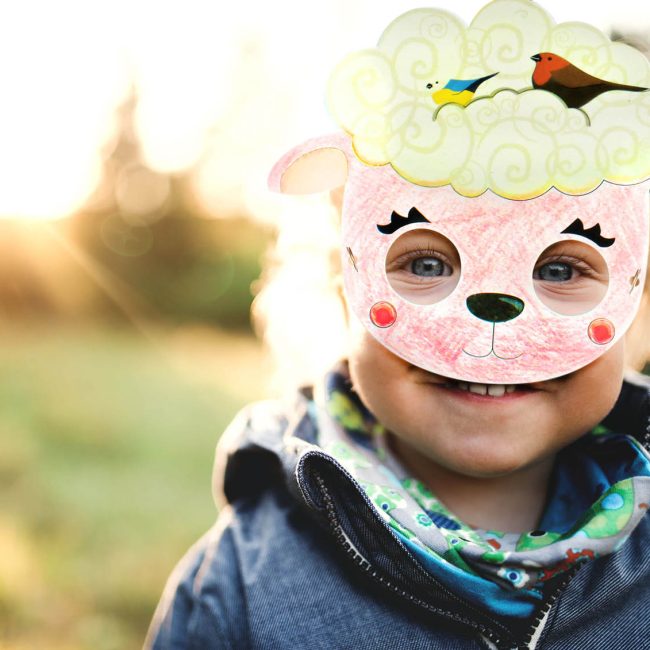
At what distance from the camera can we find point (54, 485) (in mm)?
2762

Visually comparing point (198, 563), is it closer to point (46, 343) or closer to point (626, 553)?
point (626, 553)

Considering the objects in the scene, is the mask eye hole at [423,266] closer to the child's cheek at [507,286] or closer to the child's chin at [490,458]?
the child's cheek at [507,286]

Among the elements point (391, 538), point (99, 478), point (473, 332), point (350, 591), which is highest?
point (473, 332)

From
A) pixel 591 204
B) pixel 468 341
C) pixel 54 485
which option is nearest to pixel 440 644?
pixel 468 341

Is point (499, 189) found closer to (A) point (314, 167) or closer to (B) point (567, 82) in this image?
(B) point (567, 82)

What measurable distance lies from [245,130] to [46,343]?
2254 millimetres

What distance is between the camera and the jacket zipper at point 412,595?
1.00 metres

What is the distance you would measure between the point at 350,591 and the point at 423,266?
1.46 ft

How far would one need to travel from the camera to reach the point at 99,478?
2.92 metres

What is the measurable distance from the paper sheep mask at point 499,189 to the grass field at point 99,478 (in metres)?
1.21

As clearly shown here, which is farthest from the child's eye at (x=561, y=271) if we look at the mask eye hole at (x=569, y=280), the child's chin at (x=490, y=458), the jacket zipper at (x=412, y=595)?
the jacket zipper at (x=412, y=595)

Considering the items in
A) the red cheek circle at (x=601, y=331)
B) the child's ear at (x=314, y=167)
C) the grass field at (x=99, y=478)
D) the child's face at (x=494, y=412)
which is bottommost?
the grass field at (x=99, y=478)

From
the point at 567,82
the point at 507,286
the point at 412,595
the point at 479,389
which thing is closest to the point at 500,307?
the point at 507,286

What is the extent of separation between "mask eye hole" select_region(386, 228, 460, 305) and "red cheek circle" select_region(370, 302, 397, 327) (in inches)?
1.1
